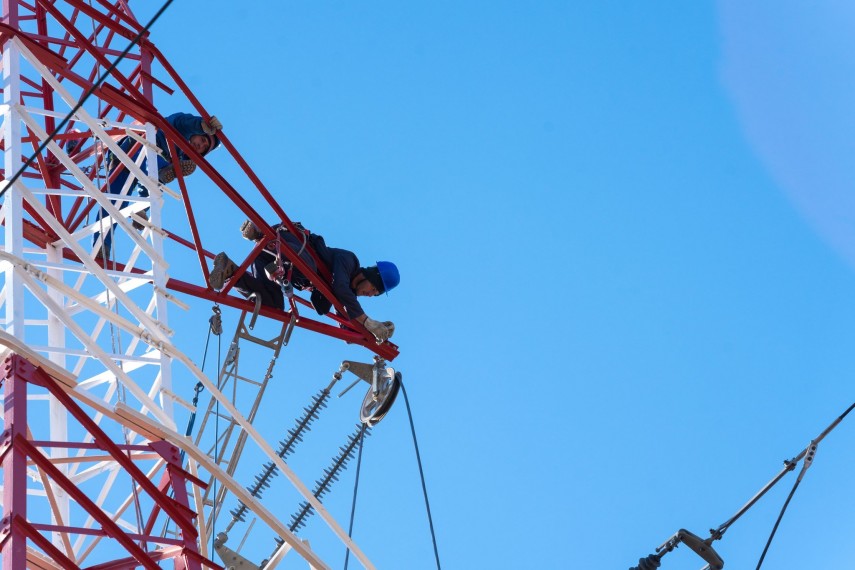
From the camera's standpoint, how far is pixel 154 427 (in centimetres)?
1307

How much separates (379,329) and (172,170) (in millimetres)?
3196

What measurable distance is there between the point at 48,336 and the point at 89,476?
1.59 metres

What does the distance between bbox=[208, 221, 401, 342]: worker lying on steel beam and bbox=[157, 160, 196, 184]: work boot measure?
0.96 meters

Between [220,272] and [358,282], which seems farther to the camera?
[358,282]

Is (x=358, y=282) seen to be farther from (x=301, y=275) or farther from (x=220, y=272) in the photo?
(x=220, y=272)

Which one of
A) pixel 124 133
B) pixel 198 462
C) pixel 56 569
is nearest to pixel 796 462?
pixel 198 462

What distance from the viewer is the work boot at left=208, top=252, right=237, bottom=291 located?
17.1m

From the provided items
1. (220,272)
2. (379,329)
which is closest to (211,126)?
(220,272)

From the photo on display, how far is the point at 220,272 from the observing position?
17.1m

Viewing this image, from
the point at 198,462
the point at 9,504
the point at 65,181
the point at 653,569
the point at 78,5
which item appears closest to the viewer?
the point at 9,504

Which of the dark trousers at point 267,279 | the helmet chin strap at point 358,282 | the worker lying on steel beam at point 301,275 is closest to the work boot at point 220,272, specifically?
the worker lying on steel beam at point 301,275

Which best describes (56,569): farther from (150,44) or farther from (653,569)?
(150,44)

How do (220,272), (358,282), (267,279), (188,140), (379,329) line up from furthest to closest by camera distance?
(358,282)
(267,279)
(379,329)
(188,140)
(220,272)

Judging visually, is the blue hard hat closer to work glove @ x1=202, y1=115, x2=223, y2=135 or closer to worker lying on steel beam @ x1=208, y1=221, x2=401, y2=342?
worker lying on steel beam @ x1=208, y1=221, x2=401, y2=342
